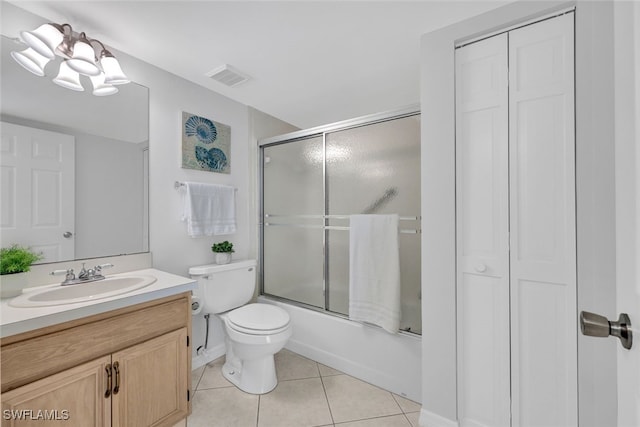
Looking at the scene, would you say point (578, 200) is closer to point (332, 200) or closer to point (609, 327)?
point (609, 327)

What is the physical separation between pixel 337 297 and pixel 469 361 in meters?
1.02

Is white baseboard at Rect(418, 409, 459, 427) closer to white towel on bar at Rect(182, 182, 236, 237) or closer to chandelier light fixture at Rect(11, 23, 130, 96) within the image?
white towel on bar at Rect(182, 182, 236, 237)

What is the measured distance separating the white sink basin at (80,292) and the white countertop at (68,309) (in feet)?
0.10

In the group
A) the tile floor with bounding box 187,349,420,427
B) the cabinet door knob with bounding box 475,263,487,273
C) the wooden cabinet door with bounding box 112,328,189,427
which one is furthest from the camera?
the tile floor with bounding box 187,349,420,427

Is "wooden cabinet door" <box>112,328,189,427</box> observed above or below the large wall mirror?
below

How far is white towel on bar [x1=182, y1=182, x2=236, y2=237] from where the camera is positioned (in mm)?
2016

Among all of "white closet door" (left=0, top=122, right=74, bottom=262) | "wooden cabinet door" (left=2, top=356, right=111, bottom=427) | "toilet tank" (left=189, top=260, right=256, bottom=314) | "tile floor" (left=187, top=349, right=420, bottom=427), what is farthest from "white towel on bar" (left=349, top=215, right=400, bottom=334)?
"white closet door" (left=0, top=122, right=74, bottom=262)

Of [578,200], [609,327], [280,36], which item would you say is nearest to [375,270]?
[578,200]

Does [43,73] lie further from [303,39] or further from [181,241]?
[303,39]

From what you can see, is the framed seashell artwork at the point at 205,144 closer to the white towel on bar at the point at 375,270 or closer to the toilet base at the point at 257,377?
the white towel on bar at the point at 375,270

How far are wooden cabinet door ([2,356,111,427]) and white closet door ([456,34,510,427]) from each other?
1.67 m

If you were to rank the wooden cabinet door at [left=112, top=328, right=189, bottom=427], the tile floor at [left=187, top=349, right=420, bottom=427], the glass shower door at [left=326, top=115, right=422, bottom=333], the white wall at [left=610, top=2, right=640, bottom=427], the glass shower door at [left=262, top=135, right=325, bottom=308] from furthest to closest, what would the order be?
the glass shower door at [left=262, top=135, right=325, bottom=308]
the glass shower door at [left=326, top=115, right=422, bottom=333]
the tile floor at [left=187, top=349, right=420, bottom=427]
the wooden cabinet door at [left=112, top=328, right=189, bottom=427]
the white wall at [left=610, top=2, right=640, bottom=427]

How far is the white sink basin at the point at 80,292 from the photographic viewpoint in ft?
3.71

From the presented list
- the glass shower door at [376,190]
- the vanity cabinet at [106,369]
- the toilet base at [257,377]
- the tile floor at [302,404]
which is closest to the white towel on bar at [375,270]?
the glass shower door at [376,190]
